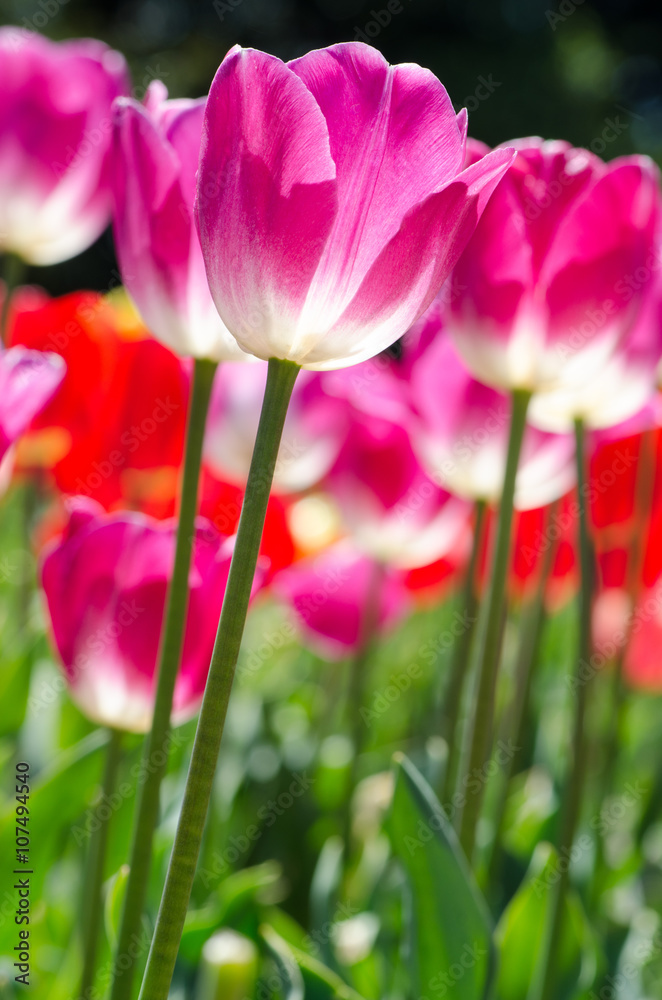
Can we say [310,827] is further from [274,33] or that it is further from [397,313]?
[274,33]

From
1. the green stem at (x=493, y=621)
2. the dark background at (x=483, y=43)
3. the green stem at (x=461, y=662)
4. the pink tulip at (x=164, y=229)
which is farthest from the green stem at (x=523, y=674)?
the dark background at (x=483, y=43)

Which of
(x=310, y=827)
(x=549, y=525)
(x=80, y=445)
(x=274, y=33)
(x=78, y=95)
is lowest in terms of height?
(x=274, y=33)

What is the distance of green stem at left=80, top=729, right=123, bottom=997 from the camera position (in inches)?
21.8

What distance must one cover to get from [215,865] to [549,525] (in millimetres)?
413

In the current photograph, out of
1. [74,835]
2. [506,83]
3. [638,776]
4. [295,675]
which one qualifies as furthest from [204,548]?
[506,83]

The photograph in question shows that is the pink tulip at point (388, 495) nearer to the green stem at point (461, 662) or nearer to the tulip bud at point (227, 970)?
the green stem at point (461, 662)

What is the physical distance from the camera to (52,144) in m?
0.87

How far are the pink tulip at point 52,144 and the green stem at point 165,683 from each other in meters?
0.48

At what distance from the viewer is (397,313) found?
0.38 meters

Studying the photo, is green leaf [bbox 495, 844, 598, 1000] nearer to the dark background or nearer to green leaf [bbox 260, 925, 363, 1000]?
green leaf [bbox 260, 925, 363, 1000]

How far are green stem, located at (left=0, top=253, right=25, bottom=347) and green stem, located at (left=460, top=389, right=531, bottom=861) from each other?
40 centimetres

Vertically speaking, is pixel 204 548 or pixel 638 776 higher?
pixel 204 548

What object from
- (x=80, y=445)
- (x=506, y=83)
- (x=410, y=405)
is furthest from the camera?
(x=506, y=83)

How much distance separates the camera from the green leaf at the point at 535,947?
690 mm
